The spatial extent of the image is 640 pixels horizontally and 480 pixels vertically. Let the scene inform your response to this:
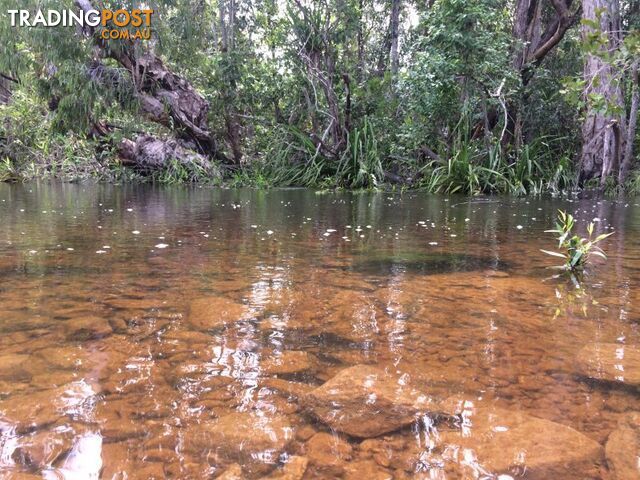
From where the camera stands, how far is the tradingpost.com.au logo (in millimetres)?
9078

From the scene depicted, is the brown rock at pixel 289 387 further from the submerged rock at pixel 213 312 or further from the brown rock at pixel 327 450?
the submerged rock at pixel 213 312

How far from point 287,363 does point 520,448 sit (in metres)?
0.62

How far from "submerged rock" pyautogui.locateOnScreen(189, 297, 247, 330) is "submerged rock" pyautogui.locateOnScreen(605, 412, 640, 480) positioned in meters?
1.13

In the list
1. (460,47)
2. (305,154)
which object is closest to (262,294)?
(460,47)

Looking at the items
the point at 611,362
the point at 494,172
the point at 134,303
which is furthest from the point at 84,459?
the point at 494,172

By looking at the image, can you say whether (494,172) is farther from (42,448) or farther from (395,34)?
(42,448)

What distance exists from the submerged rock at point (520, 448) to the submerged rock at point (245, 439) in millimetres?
330

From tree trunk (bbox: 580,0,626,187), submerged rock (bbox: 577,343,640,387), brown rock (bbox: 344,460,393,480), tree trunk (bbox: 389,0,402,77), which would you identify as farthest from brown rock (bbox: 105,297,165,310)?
tree trunk (bbox: 389,0,402,77)

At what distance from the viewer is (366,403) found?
1129mm

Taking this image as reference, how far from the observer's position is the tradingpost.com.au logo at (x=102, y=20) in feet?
29.8

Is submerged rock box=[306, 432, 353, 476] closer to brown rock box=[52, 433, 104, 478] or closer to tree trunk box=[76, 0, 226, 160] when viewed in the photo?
brown rock box=[52, 433, 104, 478]

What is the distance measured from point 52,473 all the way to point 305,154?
10265 millimetres

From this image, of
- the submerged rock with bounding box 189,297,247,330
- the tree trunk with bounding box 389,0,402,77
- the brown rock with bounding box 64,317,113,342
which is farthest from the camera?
the tree trunk with bounding box 389,0,402,77

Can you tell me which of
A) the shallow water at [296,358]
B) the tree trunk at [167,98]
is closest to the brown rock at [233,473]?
the shallow water at [296,358]
